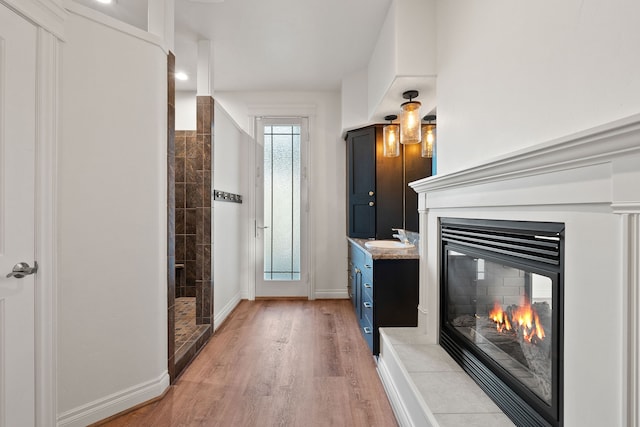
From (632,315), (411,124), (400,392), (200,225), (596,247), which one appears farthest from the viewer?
(200,225)

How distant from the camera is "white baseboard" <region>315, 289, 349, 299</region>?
4.24 metres

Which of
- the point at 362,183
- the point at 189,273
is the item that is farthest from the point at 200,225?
the point at 362,183

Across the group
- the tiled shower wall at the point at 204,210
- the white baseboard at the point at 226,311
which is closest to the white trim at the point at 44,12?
the tiled shower wall at the point at 204,210

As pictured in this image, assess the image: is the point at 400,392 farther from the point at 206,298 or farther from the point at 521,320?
the point at 206,298

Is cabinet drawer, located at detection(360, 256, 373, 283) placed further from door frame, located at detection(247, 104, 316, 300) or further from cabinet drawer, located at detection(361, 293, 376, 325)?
door frame, located at detection(247, 104, 316, 300)

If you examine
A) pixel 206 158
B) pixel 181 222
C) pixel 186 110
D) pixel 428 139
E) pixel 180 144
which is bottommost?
pixel 181 222

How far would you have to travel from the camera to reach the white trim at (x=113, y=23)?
165cm

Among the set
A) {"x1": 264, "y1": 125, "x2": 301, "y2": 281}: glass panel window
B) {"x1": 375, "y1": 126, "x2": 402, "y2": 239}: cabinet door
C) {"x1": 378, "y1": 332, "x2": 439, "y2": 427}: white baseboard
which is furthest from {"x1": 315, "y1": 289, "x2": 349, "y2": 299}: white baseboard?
{"x1": 378, "y1": 332, "x2": 439, "y2": 427}: white baseboard

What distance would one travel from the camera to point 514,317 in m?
1.41

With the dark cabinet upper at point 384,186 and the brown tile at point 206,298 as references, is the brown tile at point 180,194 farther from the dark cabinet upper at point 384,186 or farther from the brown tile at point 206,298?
the dark cabinet upper at point 384,186

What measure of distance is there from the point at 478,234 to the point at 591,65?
0.86 metres

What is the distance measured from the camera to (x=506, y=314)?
147 cm

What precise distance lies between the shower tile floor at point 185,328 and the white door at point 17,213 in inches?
39.6

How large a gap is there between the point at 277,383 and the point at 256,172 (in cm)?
266
